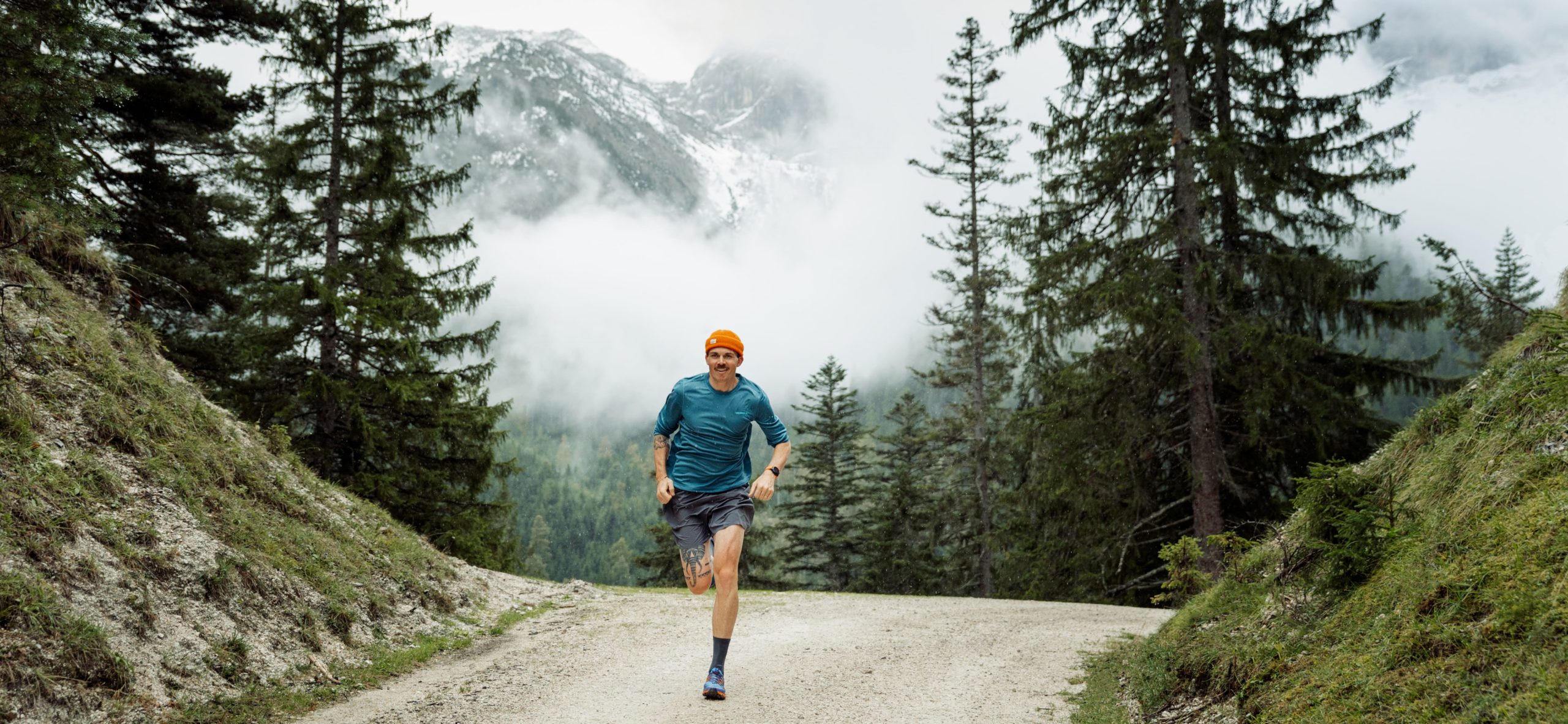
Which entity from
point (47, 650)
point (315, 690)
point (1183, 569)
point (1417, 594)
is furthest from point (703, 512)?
point (1183, 569)

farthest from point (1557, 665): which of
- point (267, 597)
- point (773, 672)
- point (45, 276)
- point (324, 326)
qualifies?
point (324, 326)

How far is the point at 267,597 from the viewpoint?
19.8 ft

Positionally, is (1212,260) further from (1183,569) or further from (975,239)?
(975,239)

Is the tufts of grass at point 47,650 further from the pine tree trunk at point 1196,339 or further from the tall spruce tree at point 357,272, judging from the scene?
the pine tree trunk at point 1196,339

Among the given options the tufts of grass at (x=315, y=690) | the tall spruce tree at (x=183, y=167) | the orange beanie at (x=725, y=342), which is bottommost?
the tufts of grass at (x=315, y=690)

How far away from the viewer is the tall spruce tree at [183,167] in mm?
13562

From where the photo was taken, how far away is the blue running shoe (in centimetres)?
531

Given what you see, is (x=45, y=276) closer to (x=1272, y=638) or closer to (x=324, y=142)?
(x=324, y=142)

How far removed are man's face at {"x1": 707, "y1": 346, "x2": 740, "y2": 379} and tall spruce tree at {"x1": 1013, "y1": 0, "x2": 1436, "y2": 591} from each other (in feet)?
29.3

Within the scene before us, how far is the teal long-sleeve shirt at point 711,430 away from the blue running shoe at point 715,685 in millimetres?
1216

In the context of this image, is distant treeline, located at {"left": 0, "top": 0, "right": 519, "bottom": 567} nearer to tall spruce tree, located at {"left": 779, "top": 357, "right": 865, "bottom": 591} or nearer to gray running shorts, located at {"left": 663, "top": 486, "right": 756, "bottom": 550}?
gray running shorts, located at {"left": 663, "top": 486, "right": 756, "bottom": 550}

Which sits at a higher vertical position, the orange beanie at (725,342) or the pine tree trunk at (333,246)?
the pine tree trunk at (333,246)

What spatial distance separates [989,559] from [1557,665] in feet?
80.6

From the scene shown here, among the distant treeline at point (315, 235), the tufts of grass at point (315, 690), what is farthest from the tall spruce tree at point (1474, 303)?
the distant treeline at point (315, 235)
